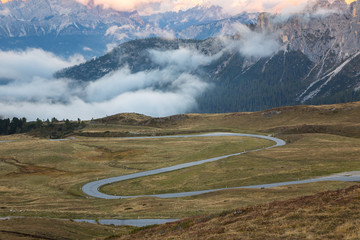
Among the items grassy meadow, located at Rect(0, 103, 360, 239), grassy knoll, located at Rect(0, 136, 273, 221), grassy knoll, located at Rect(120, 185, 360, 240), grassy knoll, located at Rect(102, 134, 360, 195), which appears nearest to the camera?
grassy knoll, located at Rect(120, 185, 360, 240)

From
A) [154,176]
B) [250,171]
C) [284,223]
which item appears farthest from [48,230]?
[250,171]

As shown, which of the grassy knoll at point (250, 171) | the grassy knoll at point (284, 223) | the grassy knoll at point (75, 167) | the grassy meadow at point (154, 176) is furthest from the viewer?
the grassy knoll at point (250, 171)

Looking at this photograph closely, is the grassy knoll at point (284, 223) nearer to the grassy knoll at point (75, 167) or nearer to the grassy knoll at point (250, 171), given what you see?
the grassy knoll at point (75, 167)

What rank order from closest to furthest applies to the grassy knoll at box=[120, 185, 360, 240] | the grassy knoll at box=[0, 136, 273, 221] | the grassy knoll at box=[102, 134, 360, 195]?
the grassy knoll at box=[120, 185, 360, 240] → the grassy knoll at box=[0, 136, 273, 221] → the grassy knoll at box=[102, 134, 360, 195]

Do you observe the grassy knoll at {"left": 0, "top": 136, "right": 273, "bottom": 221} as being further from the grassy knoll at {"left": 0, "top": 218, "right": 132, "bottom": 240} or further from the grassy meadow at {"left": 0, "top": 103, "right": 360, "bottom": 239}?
the grassy knoll at {"left": 0, "top": 218, "right": 132, "bottom": 240}

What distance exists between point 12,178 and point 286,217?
96918 mm

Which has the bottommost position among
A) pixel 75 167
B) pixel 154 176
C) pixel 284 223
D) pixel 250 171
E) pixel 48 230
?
pixel 154 176

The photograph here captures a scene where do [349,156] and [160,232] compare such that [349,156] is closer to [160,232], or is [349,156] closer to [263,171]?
[263,171]

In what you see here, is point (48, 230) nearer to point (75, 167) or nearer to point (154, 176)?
point (154, 176)

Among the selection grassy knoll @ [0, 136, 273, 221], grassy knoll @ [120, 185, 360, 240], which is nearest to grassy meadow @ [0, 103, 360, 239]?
grassy knoll @ [0, 136, 273, 221]

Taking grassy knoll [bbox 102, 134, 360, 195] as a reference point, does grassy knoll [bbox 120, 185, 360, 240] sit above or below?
above

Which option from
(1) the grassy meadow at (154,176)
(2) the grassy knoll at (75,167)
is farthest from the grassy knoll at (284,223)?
(2) the grassy knoll at (75,167)

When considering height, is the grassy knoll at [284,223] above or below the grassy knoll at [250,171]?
above

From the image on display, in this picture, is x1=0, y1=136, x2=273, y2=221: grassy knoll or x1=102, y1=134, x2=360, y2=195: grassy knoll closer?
x1=0, y1=136, x2=273, y2=221: grassy knoll
